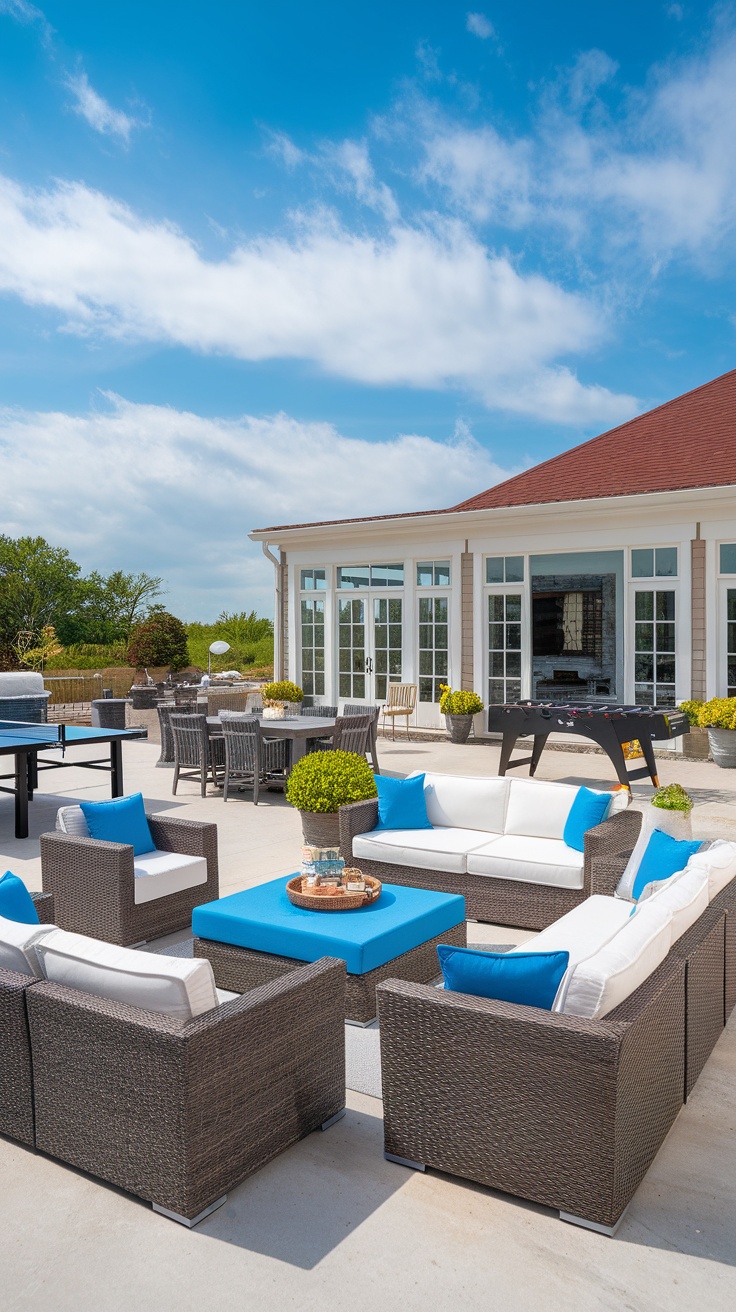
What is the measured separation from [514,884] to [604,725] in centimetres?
437

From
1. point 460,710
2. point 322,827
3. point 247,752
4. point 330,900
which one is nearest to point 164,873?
point 330,900

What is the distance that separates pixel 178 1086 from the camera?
8.03 ft

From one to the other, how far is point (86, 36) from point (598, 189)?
8.90m

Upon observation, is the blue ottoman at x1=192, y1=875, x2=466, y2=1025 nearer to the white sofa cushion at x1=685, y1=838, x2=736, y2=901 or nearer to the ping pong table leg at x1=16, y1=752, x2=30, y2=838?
the white sofa cushion at x1=685, y1=838, x2=736, y2=901

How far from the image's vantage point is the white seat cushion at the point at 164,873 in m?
4.78

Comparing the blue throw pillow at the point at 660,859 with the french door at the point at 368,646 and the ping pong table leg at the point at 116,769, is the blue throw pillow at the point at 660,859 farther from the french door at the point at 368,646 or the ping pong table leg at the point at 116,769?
the french door at the point at 368,646

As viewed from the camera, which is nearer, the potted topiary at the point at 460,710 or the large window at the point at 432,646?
the potted topiary at the point at 460,710

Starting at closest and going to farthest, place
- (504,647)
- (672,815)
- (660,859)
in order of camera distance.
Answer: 1. (660,859)
2. (672,815)
3. (504,647)

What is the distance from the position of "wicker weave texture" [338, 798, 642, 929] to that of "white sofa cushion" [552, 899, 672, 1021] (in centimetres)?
159

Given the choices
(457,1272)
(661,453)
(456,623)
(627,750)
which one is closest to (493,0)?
(661,453)

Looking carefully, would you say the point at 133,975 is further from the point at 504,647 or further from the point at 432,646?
the point at 432,646

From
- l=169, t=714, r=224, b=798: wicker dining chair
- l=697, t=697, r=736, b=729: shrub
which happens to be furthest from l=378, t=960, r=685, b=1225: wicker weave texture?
l=697, t=697, r=736, b=729: shrub

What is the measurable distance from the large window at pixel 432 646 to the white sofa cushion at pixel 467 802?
8.18m

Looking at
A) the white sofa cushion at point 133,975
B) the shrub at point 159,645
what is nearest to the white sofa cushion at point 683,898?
the white sofa cushion at point 133,975
